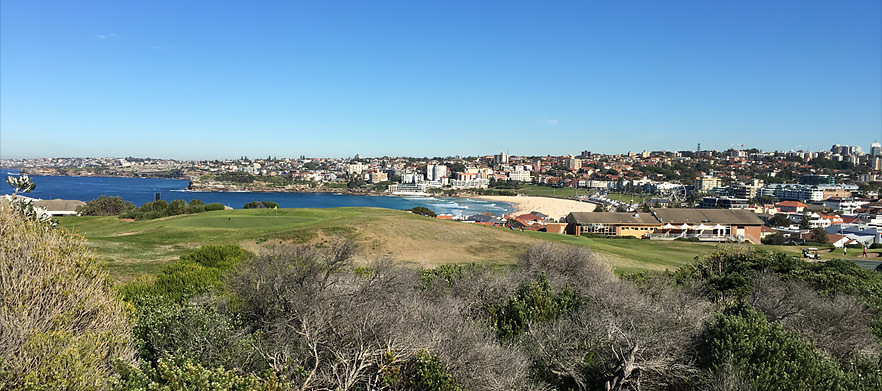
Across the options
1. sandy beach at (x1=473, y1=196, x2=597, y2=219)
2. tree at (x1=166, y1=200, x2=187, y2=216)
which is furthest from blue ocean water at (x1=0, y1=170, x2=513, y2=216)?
tree at (x1=166, y1=200, x2=187, y2=216)

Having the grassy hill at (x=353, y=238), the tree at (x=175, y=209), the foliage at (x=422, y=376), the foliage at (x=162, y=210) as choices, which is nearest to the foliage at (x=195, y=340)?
the foliage at (x=422, y=376)

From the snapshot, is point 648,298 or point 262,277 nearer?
point 262,277

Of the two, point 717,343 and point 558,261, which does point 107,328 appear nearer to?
point 717,343

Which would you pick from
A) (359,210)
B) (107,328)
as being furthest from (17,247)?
(359,210)

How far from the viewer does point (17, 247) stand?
336 inches

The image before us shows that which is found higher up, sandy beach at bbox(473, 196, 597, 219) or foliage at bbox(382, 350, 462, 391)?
foliage at bbox(382, 350, 462, 391)

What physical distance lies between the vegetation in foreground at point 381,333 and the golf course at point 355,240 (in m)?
8.62

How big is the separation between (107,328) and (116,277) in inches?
422

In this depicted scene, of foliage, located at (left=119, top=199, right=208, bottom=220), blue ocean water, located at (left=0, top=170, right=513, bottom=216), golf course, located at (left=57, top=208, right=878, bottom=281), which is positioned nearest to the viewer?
golf course, located at (left=57, top=208, right=878, bottom=281)

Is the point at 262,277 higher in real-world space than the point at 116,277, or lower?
higher

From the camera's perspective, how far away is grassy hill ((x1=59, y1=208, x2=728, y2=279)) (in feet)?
80.2

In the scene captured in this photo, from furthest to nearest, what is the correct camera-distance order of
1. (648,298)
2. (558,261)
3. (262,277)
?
(558,261), (648,298), (262,277)

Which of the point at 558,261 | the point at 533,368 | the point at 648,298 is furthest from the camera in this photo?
the point at 558,261

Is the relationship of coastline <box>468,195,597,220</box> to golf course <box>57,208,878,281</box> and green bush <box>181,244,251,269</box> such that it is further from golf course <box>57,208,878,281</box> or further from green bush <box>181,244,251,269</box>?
green bush <box>181,244,251,269</box>
